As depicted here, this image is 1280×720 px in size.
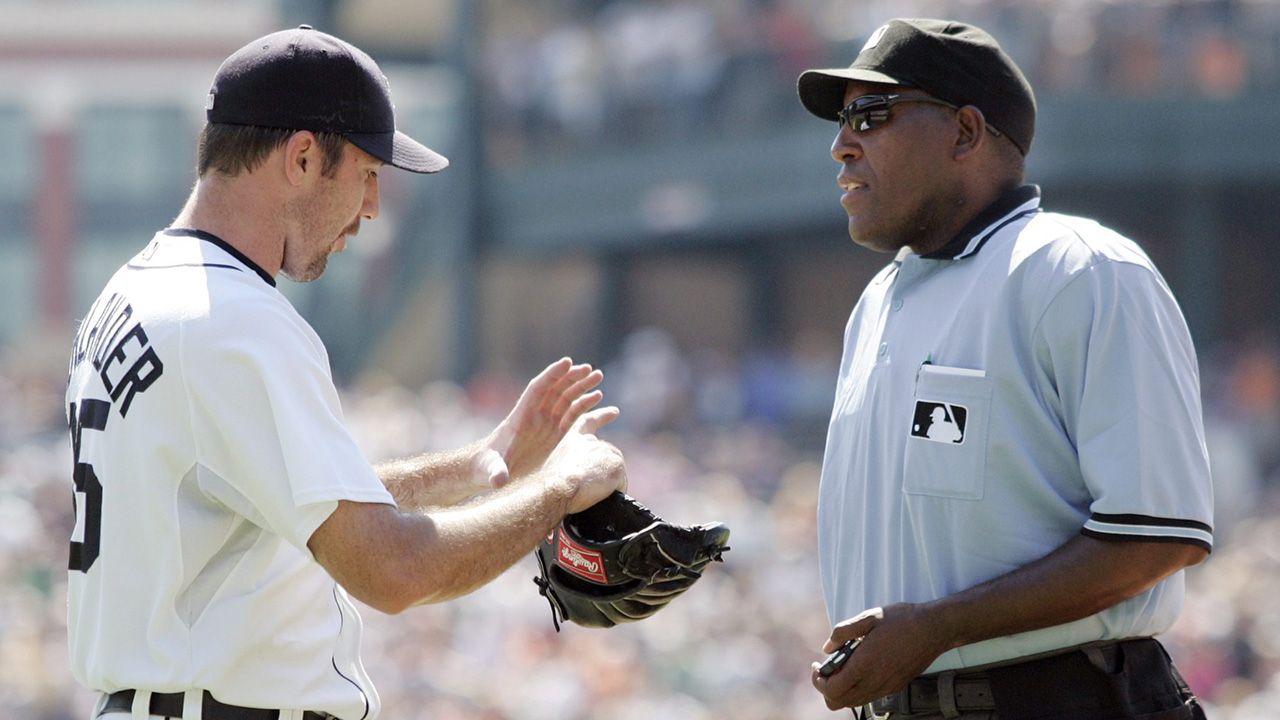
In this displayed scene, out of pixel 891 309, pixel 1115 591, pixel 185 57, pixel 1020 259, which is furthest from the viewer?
pixel 185 57

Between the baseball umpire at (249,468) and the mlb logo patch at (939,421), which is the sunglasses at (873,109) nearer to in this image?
the mlb logo patch at (939,421)

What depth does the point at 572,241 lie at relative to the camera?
1948 cm

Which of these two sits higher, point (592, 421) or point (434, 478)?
point (592, 421)

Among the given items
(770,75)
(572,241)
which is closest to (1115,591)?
(770,75)

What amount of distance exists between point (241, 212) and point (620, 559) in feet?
2.98

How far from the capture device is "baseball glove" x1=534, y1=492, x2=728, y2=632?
266 cm

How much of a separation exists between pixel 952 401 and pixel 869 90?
0.69 meters

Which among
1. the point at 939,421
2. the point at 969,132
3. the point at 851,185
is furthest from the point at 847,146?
the point at 939,421

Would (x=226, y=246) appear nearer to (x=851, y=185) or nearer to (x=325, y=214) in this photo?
(x=325, y=214)

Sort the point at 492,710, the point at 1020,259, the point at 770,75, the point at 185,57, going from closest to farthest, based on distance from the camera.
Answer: the point at 1020,259
the point at 492,710
the point at 770,75
the point at 185,57

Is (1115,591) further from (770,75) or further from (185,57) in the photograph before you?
(185,57)

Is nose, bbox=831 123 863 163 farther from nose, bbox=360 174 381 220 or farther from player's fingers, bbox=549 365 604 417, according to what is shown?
nose, bbox=360 174 381 220

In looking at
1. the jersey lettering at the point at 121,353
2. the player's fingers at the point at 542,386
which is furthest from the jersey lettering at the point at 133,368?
the player's fingers at the point at 542,386

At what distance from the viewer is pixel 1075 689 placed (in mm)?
2508
